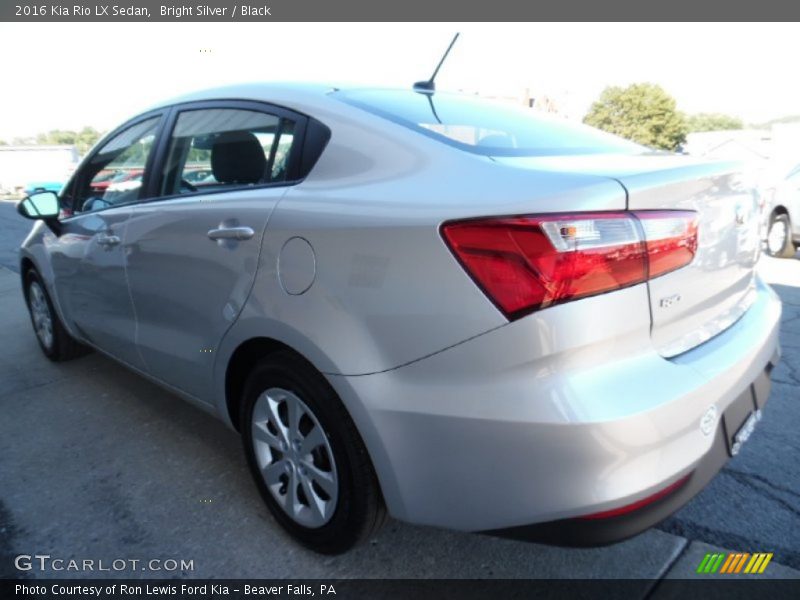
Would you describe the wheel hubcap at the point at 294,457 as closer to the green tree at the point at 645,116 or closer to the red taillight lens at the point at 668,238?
the red taillight lens at the point at 668,238

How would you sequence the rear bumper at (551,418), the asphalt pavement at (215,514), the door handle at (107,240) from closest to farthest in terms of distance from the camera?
the rear bumper at (551,418), the asphalt pavement at (215,514), the door handle at (107,240)

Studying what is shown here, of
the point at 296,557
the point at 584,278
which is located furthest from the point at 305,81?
the point at 296,557

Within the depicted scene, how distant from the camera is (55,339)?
13.0 feet

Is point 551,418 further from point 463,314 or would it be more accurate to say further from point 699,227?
point 699,227

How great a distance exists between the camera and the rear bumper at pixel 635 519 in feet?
4.68

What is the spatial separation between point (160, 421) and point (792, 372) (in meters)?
3.70

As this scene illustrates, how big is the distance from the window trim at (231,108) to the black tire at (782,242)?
314 inches

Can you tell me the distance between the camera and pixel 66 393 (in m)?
3.58

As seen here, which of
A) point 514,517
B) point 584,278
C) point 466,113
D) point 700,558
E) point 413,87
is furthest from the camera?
point 413,87

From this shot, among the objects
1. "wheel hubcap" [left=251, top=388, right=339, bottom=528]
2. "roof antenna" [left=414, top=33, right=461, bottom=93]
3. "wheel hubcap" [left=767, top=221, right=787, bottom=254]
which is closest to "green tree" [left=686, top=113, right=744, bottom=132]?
"wheel hubcap" [left=767, top=221, right=787, bottom=254]

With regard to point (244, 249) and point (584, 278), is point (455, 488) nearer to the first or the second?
point (584, 278)

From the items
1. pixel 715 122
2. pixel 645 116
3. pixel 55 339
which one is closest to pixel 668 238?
pixel 55 339

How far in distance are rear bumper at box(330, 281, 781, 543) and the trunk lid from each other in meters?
0.07
